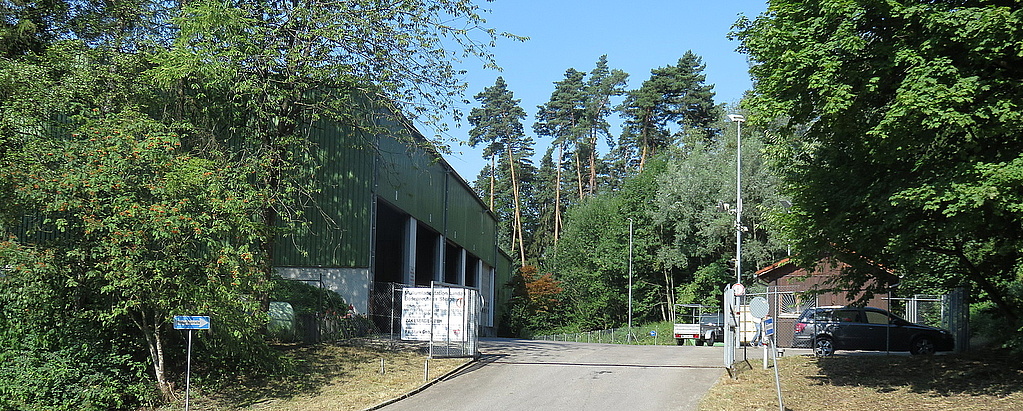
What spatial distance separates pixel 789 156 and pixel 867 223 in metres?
3.29

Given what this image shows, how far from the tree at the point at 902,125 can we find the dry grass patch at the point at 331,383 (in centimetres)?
930

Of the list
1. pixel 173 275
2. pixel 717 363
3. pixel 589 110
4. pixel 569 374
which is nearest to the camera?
pixel 173 275

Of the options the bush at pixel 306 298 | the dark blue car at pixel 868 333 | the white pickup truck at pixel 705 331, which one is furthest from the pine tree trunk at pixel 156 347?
the white pickup truck at pixel 705 331

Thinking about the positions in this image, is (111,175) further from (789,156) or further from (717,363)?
(717,363)

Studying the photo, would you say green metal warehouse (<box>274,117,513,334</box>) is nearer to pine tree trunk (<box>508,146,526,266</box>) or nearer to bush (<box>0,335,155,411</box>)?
bush (<box>0,335,155,411</box>)

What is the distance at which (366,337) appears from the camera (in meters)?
27.3

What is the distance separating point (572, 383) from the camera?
2017 centimetres

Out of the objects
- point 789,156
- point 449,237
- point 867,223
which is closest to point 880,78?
point 867,223

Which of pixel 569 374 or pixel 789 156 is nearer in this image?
pixel 789 156

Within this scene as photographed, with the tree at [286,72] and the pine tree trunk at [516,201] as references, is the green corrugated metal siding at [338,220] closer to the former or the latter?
the tree at [286,72]

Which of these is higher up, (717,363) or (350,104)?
(350,104)

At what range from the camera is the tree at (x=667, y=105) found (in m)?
74.0

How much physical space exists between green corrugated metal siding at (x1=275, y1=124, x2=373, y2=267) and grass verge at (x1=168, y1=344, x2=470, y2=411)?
638 centimetres

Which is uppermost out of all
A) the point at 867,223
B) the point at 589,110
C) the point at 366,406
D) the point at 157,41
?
the point at 589,110
